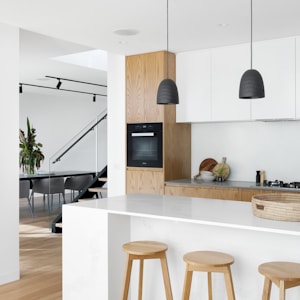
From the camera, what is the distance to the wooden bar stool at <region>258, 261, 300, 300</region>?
7.78 ft

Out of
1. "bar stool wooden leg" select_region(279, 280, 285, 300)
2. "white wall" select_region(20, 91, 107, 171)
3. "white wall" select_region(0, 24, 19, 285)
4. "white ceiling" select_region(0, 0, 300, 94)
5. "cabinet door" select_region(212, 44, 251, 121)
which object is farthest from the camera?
"white wall" select_region(20, 91, 107, 171)

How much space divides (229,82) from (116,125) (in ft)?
5.50

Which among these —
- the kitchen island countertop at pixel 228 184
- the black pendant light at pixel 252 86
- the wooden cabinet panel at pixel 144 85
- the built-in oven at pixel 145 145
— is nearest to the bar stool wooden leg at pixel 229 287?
the black pendant light at pixel 252 86

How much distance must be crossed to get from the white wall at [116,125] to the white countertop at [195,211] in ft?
7.21

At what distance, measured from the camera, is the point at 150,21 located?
4203 millimetres

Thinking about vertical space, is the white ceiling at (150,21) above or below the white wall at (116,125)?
above

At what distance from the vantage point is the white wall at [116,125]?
5910mm

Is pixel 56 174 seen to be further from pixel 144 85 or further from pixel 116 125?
pixel 144 85

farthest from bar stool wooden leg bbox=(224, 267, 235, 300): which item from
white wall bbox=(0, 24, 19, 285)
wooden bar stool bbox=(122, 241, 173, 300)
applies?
white wall bbox=(0, 24, 19, 285)

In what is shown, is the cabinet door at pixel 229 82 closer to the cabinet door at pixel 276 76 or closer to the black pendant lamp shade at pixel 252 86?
the cabinet door at pixel 276 76

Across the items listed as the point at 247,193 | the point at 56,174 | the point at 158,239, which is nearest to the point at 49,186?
the point at 56,174

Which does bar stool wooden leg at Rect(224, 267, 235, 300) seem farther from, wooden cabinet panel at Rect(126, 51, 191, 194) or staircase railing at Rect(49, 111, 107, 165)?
staircase railing at Rect(49, 111, 107, 165)

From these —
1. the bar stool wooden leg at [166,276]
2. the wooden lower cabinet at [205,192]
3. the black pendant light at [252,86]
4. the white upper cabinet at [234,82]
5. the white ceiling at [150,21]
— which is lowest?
the bar stool wooden leg at [166,276]

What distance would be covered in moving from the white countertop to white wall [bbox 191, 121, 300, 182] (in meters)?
2.05
